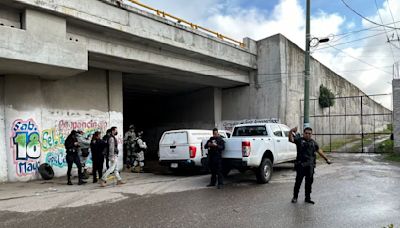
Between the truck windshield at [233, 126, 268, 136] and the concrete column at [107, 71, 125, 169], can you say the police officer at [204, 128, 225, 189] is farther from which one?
the concrete column at [107, 71, 125, 169]

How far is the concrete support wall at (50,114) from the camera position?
1093 centimetres

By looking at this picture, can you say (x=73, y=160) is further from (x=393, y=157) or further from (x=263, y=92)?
(x=393, y=157)

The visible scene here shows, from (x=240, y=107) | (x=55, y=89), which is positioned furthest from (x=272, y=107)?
(x=55, y=89)

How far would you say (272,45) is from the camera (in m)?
18.5

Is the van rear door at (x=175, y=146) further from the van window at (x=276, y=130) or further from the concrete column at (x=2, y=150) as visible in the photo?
the concrete column at (x=2, y=150)

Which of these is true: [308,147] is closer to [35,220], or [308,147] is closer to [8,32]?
[35,220]

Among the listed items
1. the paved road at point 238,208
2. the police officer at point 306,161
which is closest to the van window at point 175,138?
the paved road at point 238,208

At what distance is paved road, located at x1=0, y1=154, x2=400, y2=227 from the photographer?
5.77 metres

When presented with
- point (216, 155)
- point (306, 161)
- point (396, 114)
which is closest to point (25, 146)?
point (216, 155)

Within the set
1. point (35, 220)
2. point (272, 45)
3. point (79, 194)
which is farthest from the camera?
point (272, 45)

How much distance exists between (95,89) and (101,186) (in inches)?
206

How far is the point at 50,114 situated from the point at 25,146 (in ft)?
4.90

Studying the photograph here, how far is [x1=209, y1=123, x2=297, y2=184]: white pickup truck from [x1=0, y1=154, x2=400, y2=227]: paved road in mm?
525

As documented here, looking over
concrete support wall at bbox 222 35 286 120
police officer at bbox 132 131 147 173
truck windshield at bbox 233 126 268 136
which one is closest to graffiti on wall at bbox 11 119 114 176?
police officer at bbox 132 131 147 173
